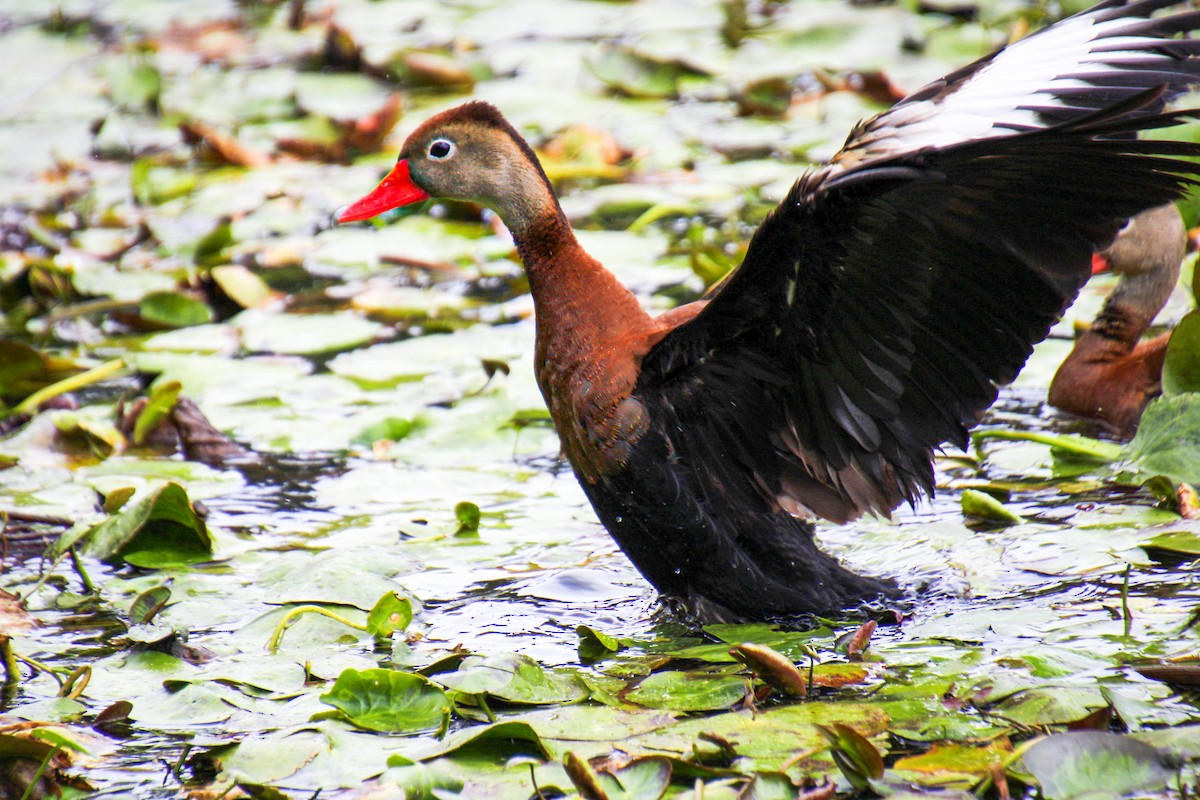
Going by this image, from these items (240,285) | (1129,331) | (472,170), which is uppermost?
→ (472,170)

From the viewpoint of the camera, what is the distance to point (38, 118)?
845 cm

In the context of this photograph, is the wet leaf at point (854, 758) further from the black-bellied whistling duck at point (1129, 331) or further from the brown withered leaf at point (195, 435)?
the brown withered leaf at point (195, 435)

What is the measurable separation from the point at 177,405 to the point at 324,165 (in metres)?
3.05

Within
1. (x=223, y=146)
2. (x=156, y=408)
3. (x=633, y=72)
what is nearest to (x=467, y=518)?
(x=156, y=408)

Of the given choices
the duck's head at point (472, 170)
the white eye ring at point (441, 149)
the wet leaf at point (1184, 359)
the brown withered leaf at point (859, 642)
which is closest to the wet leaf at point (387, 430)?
the duck's head at point (472, 170)

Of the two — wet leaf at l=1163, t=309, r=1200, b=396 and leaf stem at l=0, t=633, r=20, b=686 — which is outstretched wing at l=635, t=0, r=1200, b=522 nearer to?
wet leaf at l=1163, t=309, r=1200, b=396

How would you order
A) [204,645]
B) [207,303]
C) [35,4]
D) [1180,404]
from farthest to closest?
[35,4]
[207,303]
[1180,404]
[204,645]

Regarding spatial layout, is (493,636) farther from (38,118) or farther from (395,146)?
(38,118)

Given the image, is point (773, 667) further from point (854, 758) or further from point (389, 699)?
point (389, 699)

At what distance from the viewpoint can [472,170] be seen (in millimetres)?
4223

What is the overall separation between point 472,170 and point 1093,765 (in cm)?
248

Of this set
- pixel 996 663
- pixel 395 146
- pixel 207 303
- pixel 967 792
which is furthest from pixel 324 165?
pixel 967 792

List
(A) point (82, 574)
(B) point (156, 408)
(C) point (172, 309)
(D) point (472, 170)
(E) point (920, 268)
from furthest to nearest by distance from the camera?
(C) point (172, 309), (B) point (156, 408), (D) point (472, 170), (A) point (82, 574), (E) point (920, 268)

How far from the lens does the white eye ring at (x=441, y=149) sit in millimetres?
4293
